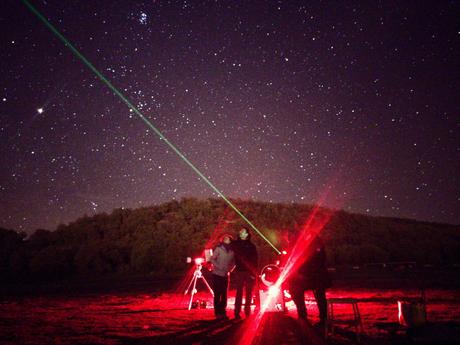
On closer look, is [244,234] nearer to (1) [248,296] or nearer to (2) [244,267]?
(2) [244,267]

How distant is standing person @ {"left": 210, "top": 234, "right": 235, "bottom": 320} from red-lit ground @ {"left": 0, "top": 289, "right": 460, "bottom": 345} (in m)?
0.41

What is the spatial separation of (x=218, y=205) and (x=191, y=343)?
4482 cm

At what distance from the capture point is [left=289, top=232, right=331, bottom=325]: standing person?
23.1ft

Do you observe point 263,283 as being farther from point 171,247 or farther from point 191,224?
point 191,224

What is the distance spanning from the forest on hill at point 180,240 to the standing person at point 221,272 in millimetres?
18067

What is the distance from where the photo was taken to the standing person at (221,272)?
852 cm

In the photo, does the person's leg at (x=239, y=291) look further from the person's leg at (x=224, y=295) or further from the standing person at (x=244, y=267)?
the person's leg at (x=224, y=295)

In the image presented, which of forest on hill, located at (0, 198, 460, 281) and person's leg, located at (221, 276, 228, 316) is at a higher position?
forest on hill, located at (0, 198, 460, 281)

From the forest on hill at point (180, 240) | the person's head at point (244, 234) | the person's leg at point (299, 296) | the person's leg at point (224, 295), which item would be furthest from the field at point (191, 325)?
the forest on hill at point (180, 240)

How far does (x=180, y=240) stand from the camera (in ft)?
Answer: 121

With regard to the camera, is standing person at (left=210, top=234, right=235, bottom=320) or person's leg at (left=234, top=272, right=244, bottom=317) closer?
person's leg at (left=234, top=272, right=244, bottom=317)

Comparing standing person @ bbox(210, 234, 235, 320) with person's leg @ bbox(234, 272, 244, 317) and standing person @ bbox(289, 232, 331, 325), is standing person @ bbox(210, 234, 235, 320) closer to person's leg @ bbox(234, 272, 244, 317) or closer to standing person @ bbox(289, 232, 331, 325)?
person's leg @ bbox(234, 272, 244, 317)

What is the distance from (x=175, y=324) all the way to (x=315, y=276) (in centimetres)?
302

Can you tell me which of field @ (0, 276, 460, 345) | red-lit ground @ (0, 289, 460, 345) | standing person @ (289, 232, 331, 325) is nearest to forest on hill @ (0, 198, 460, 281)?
red-lit ground @ (0, 289, 460, 345)
